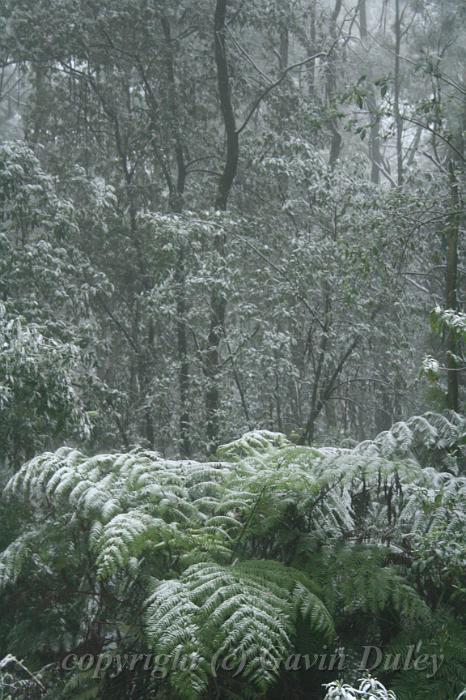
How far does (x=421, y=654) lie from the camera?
254 centimetres

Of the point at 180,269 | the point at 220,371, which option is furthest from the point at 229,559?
the point at 220,371

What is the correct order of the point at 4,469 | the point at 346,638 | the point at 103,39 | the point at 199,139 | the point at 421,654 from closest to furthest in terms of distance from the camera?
the point at 421,654
the point at 346,638
the point at 4,469
the point at 103,39
the point at 199,139

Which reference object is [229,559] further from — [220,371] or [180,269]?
[220,371]

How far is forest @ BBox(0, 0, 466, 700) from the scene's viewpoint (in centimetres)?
263

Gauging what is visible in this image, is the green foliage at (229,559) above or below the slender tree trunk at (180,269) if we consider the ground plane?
below

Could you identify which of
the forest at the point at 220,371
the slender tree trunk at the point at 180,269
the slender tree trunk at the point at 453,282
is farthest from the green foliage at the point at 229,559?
the slender tree trunk at the point at 180,269

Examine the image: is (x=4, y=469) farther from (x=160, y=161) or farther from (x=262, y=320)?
(x=160, y=161)

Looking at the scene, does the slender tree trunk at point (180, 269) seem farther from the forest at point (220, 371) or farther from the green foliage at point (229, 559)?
the green foliage at point (229, 559)

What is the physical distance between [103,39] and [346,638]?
915 cm

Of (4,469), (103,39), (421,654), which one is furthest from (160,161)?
(421,654)

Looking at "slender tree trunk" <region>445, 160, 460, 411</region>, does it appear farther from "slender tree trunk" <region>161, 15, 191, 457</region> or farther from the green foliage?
"slender tree trunk" <region>161, 15, 191, 457</region>

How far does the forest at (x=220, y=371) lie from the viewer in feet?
8.62

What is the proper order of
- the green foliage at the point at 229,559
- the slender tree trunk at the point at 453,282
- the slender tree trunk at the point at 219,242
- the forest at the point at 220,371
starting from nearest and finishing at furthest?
1. the green foliage at the point at 229,559
2. the forest at the point at 220,371
3. the slender tree trunk at the point at 453,282
4. the slender tree trunk at the point at 219,242

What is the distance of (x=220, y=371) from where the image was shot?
939cm
